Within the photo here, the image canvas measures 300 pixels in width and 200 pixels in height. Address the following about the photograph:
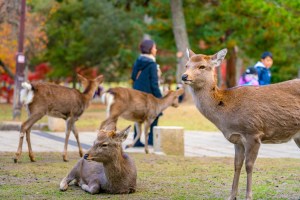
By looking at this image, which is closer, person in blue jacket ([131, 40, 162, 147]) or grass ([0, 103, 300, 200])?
grass ([0, 103, 300, 200])

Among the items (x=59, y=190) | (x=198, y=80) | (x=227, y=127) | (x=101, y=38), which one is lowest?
(x=59, y=190)

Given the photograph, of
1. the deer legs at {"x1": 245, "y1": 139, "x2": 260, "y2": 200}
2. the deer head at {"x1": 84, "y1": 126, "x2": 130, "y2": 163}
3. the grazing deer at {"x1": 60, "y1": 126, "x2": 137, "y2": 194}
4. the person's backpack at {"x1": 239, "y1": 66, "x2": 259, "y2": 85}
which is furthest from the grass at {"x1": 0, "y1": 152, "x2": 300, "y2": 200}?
the person's backpack at {"x1": 239, "y1": 66, "x2": 259, "y2": 85}

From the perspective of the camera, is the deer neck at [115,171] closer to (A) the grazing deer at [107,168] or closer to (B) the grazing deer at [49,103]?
(A) the grazing deer at [107,168]

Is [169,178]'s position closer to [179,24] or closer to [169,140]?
[169,140]

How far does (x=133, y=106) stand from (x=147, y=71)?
1.02m

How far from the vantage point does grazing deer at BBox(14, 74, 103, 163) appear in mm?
11742

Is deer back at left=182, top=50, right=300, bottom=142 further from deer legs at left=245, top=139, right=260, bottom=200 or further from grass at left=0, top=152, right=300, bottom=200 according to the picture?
grass at left=0, top=152, right=300, bottom=200

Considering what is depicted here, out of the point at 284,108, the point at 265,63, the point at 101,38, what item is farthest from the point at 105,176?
the point at 101,38

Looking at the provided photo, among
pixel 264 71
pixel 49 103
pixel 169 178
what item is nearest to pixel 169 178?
pixel 169 178

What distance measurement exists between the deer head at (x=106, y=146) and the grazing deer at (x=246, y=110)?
962 mm

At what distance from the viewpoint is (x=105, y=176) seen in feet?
27.9

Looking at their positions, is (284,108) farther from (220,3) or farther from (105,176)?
(220,3)

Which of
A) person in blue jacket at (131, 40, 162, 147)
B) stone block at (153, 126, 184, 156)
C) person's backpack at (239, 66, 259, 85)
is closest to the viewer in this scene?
stone block at (153, 126, 184, 156)

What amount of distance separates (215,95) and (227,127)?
1.38 feet
